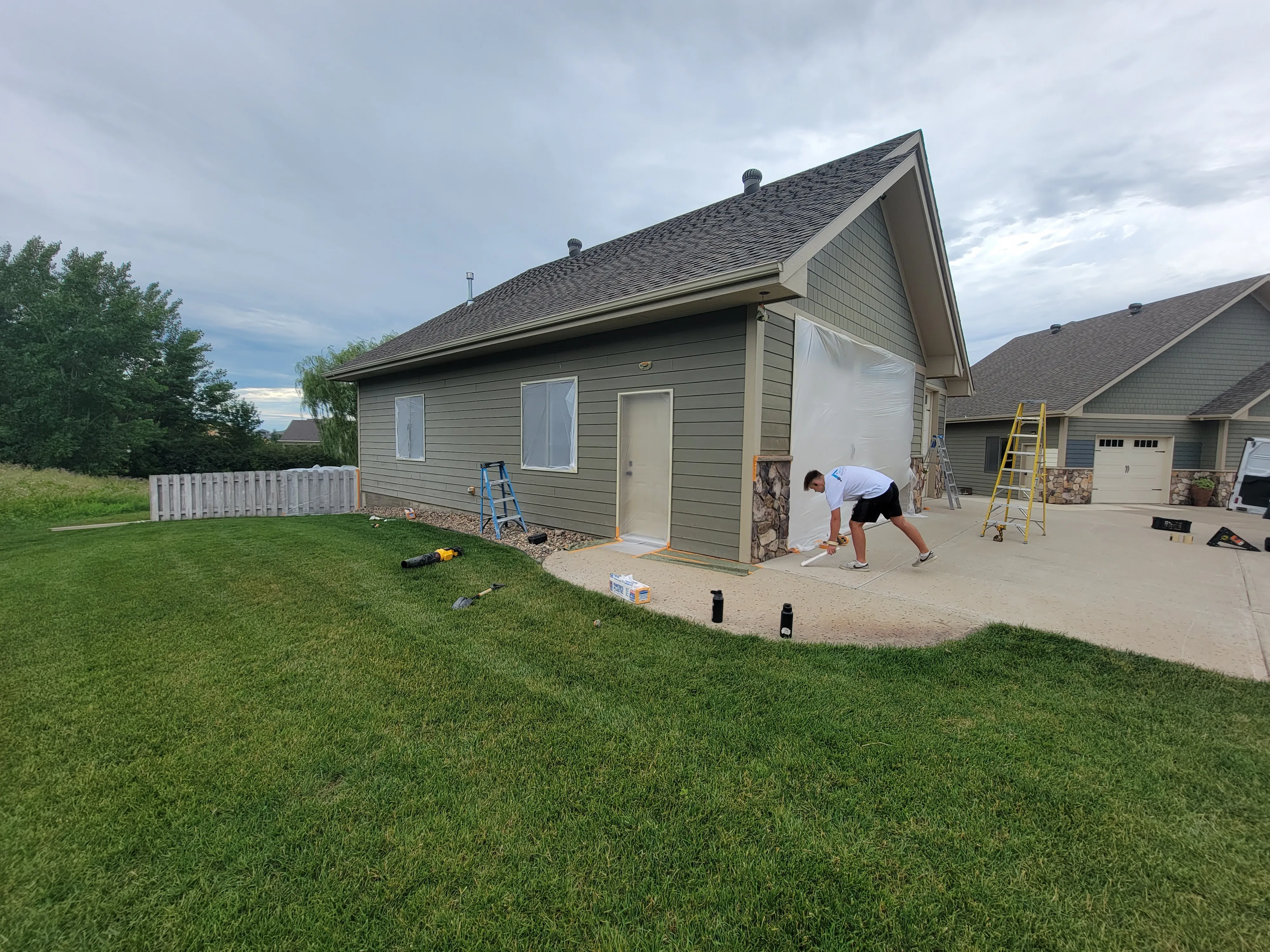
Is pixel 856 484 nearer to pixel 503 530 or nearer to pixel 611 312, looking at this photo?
pixel 611 312

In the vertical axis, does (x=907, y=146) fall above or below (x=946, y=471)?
above

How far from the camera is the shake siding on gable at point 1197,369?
13.3 metres

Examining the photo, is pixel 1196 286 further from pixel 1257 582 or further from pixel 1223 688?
pixel 1223 688

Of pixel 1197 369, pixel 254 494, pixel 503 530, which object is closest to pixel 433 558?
pixel 503 530

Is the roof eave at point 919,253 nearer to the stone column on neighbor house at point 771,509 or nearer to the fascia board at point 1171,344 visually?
the stone column on neighbor house at point 771,509

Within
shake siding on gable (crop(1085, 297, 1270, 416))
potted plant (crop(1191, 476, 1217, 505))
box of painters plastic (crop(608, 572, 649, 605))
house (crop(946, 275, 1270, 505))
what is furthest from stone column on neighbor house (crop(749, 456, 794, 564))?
potted plant (crop(1191, 476, 1217, 505))

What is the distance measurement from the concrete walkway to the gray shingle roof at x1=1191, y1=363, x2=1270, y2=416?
8744 mm

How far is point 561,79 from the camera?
8.78 metres

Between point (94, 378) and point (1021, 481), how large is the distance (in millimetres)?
31816

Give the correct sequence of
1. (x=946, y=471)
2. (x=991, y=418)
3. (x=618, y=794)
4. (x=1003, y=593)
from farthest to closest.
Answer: (x=991, y=418) → (x=946, y=471) → (x=1003, y=593) → (x=618, y=794)

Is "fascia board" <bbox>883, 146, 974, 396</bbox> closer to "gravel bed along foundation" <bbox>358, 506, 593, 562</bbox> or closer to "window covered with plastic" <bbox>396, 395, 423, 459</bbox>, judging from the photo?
"gravel bed along foundation" <bbox>358, 506, 593, 562</bbox>

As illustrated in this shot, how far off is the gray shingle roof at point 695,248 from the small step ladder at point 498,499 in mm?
2277

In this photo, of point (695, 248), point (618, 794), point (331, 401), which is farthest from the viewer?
point (331, 401)

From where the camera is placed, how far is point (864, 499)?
18.3ft
